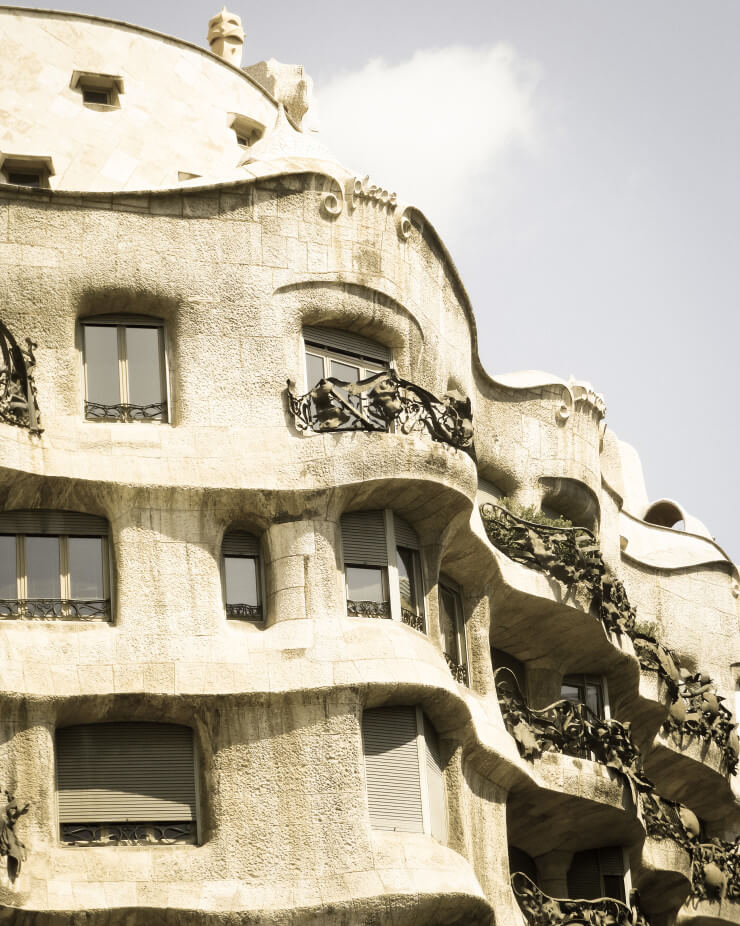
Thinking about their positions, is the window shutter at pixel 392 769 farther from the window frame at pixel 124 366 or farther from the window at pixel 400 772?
the window frame at pixel 124 366

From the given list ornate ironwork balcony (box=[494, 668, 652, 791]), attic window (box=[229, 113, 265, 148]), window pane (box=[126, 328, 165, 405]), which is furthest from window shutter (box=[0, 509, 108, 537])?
attic window (box=[229, 113, 265, 148])

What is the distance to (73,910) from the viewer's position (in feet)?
106

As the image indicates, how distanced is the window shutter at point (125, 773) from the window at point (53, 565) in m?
1.79

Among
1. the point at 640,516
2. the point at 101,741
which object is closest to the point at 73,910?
the point at 101,741

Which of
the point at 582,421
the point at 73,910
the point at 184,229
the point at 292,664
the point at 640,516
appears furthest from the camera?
the point at 640,516

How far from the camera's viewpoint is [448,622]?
1528 inches

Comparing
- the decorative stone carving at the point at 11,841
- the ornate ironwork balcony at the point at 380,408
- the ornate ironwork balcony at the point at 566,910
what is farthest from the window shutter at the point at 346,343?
the decorative stone carving at the point at 11,841

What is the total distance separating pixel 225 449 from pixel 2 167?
23.6 ft

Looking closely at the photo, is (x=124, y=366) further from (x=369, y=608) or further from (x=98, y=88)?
(x=98, y=88)

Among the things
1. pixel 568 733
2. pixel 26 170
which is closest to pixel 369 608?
pixel 568 733

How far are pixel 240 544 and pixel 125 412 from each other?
8.67ft

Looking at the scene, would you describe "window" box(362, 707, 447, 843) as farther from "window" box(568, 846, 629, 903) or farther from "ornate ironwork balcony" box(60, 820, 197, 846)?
"window" box(568, 846, 629, 903)

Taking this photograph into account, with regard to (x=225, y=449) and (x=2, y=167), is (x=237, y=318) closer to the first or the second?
(x=225, y=449)

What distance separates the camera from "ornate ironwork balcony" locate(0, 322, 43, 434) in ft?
114
